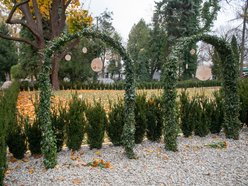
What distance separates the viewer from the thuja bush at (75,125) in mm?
4492

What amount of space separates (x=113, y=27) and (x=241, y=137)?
31747 mm

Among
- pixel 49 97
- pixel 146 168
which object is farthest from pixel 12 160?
pixel 146 168

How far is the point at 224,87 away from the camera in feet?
18.2

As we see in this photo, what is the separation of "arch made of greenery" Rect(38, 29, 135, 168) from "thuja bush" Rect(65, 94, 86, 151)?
454 mm

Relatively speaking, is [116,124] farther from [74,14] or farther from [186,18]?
[186,18]

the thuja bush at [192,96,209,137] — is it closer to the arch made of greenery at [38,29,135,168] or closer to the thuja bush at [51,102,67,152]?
the arch made of greenery at [38,29,135,168]

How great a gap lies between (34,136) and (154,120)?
221 cm

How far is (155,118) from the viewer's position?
5.11m

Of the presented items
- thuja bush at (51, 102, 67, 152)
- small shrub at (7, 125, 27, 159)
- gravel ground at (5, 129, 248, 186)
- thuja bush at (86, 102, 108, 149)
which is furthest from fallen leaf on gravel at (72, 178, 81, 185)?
small shrub at (7, 125, 27, 159)

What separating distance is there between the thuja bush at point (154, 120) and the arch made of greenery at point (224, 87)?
1.39ft

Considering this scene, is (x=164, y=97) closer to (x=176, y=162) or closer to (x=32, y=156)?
(x=176, y=162)

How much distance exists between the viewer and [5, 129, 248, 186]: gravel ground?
11.6 ft

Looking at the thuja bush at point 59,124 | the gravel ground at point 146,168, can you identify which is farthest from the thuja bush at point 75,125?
the gravel ground at point 146,168

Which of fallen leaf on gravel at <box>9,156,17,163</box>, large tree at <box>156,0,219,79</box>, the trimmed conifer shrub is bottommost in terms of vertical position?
fallen leaf on gravel at <box>9,156,17,163</box>
